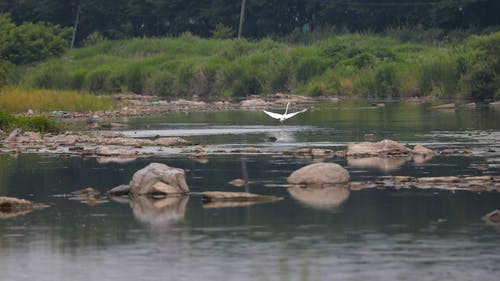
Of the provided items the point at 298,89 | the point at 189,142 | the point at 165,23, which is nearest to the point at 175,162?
the point at 189,142

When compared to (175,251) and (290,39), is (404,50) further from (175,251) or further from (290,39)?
(175,251)

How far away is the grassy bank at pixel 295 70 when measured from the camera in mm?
57938

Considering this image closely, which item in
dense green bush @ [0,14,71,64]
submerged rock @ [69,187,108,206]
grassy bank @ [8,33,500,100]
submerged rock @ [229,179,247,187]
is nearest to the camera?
submerged rock @ [69,187,108,206]

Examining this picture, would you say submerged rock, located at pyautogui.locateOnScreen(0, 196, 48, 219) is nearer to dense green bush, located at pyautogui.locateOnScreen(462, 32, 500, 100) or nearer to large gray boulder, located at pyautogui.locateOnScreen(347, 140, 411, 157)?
large gray boulder, located at pyautogui.locateOnScreen(347, 140, 411, 157)

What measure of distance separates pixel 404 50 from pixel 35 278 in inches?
2254

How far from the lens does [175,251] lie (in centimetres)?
1734

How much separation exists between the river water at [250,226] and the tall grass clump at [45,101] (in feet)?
67.9

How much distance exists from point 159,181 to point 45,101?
31146 millimetres

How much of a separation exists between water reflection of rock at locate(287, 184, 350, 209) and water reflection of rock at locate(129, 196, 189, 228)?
1858 millimetres

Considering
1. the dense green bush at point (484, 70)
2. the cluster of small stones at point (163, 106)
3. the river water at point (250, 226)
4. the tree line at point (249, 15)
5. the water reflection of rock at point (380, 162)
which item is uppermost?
the tree line at point (249, 15)

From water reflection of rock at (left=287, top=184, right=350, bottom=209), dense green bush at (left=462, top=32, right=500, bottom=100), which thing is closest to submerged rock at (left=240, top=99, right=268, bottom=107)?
dense green bush at (left=462, top=32, right=500, bottom=100)

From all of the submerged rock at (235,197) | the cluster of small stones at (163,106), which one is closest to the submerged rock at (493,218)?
the submerged rock at (235,197)

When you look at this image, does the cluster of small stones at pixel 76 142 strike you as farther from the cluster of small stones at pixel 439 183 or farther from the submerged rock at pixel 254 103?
the submerged rock at pixel 254 103

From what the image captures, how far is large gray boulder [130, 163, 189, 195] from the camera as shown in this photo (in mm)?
22484
